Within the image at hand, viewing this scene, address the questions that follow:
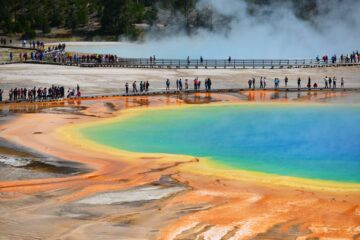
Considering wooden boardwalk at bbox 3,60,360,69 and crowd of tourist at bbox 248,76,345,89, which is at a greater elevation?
wooden boardwalk at bbox 3,60,360,69

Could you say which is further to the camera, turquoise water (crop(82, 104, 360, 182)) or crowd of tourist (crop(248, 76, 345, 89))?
crowd of tourist (crop(248, 76, 345, 89))

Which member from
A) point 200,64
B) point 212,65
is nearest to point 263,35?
point 212,65

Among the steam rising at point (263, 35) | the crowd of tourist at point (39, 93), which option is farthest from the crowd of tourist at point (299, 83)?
the steam rising at point (263, 35)

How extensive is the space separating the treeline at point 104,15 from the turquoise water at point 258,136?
4449cm

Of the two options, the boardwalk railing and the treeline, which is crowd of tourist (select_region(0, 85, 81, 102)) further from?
the treeline

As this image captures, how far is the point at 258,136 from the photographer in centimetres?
2983

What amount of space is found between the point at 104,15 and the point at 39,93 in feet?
148

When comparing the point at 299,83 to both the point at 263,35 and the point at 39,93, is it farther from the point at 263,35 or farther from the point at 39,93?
the point at 263,35

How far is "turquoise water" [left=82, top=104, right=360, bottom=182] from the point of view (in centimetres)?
2442

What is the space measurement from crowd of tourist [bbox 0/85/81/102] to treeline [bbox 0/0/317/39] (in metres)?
36.0

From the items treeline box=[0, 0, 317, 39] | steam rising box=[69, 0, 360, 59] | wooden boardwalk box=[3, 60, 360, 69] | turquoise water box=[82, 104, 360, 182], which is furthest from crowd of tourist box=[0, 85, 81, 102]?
treeline box=[0, 0, 317, 39]

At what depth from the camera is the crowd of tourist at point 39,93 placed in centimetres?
3922

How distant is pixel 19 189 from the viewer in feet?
65.8

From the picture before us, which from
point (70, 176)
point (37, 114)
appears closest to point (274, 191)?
point (70, 176)
